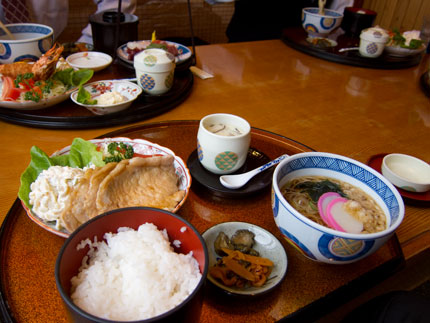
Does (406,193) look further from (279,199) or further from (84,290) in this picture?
(84,290)

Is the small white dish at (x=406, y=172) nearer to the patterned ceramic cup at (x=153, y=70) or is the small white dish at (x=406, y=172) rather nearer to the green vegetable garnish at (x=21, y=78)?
the patterned ceramic cup at (x=153, y=70)

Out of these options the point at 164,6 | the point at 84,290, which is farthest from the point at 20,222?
the point at 164,6

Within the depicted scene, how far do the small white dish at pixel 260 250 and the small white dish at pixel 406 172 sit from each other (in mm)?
608

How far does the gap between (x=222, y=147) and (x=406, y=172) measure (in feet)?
2.55

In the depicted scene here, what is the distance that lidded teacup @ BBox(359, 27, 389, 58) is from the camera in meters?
2.32

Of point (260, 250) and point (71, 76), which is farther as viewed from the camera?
point (71, 76)

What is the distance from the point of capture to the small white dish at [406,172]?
1210 millimetres

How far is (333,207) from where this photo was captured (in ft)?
3.00

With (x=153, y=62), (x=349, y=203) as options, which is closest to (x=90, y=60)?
(x=153, y=62)

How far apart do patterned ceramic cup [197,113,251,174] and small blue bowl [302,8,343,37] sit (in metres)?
1.83

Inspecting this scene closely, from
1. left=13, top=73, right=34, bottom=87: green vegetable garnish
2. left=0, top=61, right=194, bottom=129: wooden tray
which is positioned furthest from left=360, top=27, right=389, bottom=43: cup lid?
left=13, top=73, right=34, bottom=87: green vegetable garnish

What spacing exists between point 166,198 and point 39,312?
1.40ft

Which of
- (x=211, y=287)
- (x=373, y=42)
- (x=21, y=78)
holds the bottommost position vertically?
(x=211, y=287)

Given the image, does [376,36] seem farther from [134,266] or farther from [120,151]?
[134,266]
